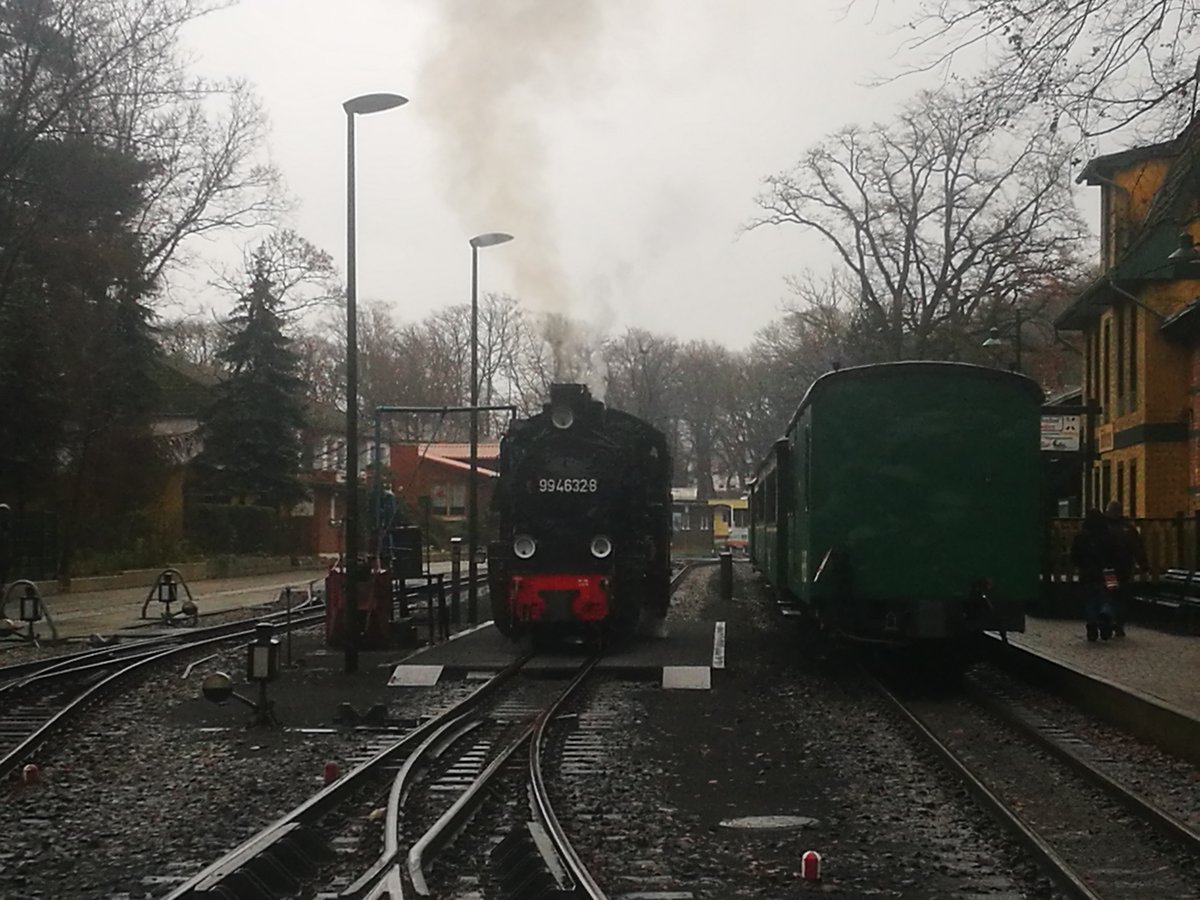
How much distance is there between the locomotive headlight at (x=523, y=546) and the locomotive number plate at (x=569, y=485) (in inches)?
25.9

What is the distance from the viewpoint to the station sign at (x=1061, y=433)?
79.9ft

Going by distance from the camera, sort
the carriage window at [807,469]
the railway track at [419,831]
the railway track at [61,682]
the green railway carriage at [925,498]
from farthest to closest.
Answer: the carriage window at [807,469] < the green railway carriage at [925,498] < the railway track at [61,682] < the railway track at [419,831]

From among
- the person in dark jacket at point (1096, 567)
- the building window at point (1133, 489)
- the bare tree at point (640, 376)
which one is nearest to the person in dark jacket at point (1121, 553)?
the person in dark jacket at point (1096, 567)

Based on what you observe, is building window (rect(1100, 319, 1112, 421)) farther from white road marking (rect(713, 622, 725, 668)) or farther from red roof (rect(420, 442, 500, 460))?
red roof (rect(420, 442, 500, 460))

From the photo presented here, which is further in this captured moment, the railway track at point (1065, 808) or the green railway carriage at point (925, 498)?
the green railway carriage at point (925, 498)

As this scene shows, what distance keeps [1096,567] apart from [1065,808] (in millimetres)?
9840

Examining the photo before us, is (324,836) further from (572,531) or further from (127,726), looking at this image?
(572,531)

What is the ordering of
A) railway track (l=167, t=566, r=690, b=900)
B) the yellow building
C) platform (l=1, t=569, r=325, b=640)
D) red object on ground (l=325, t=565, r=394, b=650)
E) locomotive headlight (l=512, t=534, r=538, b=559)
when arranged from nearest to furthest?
railway track (l=167, t=566, r=690, b=900)
locomotive headlight (l=512, t=534, r=538, b=559)
red object on ground (l=325, t=565, r=394, b=650)
platform (l=1, t=569, r=325, b=640)
the yellow building

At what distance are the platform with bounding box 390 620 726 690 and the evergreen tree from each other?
27.0m

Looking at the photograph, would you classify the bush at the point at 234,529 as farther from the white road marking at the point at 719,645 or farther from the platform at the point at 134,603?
the white road marking at the point at 719,645

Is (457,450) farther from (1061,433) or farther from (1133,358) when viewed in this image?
(1061,433)

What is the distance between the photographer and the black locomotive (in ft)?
60.5

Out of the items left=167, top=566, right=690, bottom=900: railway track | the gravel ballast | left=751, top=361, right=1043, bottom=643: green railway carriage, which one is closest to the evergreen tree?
the gravel ballast

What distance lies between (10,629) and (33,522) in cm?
1311
